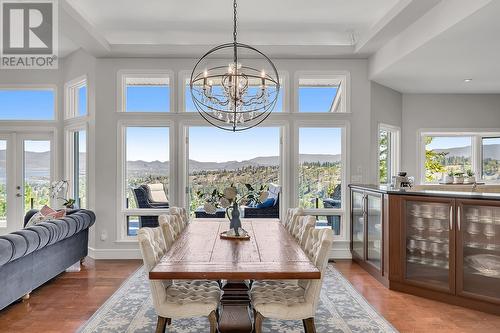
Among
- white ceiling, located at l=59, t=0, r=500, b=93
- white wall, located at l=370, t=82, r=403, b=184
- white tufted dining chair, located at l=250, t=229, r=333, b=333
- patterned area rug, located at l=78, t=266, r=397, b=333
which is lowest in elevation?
patterned area rug, located at l=78, t=266, r=397, b=333

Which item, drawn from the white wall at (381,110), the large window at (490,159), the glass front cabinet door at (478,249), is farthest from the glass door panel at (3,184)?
the large window at (490,159)

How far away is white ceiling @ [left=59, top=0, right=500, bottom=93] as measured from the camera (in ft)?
12.0

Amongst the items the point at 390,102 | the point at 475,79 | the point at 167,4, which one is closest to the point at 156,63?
the point at 167,4

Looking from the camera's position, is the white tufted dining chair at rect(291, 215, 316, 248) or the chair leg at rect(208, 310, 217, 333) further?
the white tufted dining chair at rect(291, 215, 316, 248)

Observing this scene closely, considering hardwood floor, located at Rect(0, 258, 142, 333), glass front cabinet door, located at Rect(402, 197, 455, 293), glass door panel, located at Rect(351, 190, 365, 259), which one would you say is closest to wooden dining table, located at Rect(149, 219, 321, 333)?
hardwood floor, located at Rect(0, 258, 142, 333)

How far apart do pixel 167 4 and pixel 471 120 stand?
530 cm

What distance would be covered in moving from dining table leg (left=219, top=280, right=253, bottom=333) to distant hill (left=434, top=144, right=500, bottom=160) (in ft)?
16.1

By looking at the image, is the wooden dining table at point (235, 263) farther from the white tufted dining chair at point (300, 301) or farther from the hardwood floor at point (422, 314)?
the hardwood floor at point (422, 314)

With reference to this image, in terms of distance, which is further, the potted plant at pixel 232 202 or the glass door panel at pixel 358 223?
the glass door panel at pixel 358 223

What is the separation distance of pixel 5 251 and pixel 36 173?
11.1 ft

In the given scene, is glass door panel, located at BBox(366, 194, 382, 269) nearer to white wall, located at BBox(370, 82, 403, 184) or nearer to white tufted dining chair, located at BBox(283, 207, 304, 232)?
white wall, located at BBox(370, 82, 403, 184)

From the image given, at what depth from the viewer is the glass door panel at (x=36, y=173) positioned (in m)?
5.95

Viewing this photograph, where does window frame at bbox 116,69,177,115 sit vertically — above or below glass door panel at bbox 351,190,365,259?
above

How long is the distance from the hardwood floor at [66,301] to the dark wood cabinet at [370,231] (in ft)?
9.89
